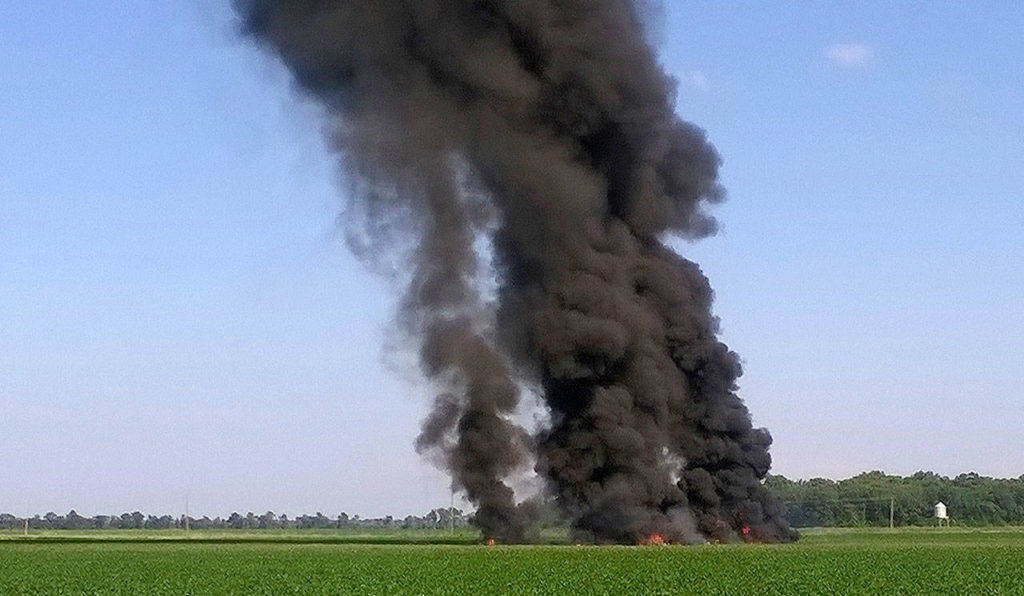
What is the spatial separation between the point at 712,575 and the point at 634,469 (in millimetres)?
20657

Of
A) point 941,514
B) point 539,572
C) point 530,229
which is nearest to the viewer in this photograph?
point 539,572

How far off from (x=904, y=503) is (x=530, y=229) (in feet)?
273

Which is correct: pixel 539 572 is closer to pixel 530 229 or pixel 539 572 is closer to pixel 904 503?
pixel 530 229

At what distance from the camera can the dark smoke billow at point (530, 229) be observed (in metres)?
55.2

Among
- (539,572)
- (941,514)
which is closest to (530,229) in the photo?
(539,572)

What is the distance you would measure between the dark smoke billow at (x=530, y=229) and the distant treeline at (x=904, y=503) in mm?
69013

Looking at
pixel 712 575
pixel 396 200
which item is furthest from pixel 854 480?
pixel 712 575

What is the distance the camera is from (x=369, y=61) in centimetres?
5522

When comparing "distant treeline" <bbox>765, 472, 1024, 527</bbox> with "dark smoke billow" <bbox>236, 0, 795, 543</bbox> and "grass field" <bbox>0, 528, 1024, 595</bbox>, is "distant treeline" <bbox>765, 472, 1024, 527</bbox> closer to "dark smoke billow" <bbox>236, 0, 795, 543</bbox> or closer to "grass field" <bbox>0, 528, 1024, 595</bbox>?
"dark smoke billow" <bbox>236, 0, 795, 543</bbox>

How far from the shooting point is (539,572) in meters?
35.5

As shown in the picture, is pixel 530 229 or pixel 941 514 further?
pixel 941 514

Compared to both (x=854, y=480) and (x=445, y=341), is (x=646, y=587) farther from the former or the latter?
(x=854, y=480)

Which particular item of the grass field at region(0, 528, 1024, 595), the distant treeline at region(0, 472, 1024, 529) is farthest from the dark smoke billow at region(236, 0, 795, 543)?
the distant treeline at region(0, 472, 1024, 529)

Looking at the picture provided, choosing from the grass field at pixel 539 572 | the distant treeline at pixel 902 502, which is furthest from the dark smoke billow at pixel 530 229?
the distant treeline at pixel 902 502
